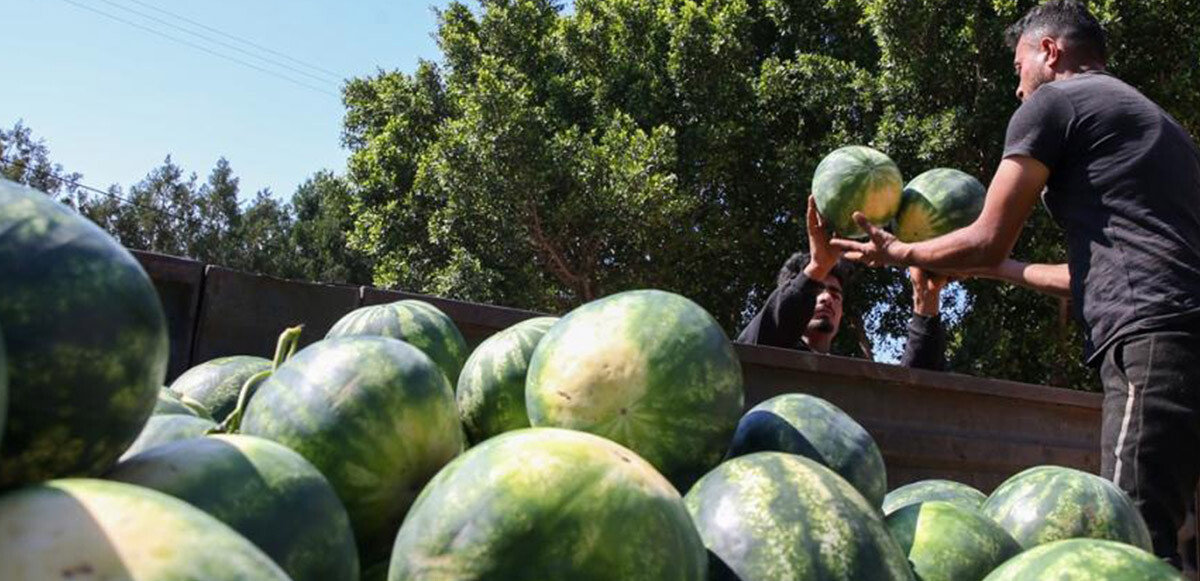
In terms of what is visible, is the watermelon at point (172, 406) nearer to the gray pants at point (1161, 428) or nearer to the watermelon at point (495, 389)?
the watermelon at point (495, 389)

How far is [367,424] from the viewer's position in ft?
5.09

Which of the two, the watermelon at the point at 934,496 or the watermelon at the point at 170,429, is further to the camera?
the watermelon at the point at 934,496

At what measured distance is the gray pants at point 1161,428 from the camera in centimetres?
306

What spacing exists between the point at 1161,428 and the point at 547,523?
2514 mm

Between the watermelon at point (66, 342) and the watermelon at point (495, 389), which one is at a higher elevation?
the watermelon at point (66, 342)

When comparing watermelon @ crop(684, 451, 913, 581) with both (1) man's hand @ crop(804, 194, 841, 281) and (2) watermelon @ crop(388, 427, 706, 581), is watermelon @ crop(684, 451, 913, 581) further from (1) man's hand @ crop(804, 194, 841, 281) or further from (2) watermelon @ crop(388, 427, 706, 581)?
(1) man's hand @ crop(804, 194, 841, 281)

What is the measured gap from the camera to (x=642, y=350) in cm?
174

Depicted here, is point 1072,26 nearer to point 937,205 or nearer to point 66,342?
point 937,205

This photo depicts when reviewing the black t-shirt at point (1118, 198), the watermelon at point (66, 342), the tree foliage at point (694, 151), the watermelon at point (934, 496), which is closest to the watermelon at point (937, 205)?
the black t-shirt at point (1118, 198)

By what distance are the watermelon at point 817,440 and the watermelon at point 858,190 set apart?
8.96ft

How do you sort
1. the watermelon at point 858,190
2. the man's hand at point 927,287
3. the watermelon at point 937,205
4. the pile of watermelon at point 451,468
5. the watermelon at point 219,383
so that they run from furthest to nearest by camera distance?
1. the man's hand at point 927,287
2. the watermelon at point 858,190
3. the watermelon at point 937,205
4. the watermelon at point 219,383
5. the pile of watermelon at point 451,468

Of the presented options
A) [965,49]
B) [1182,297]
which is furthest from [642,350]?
[965,49]

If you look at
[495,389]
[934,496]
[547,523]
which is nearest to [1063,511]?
[934,496]

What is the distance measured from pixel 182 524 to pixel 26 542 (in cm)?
12
